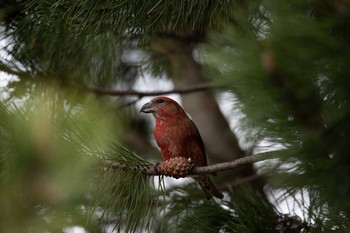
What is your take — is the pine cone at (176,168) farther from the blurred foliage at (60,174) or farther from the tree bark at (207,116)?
the tree bark at (207,116)

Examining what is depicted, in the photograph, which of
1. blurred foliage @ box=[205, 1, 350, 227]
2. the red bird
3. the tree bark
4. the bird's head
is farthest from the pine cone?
the tree bark

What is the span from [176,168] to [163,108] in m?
1.48

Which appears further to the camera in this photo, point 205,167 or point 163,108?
point 163,108

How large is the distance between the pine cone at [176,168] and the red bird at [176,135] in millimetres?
1124

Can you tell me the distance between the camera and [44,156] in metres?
2.12

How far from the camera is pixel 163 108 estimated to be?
384cm

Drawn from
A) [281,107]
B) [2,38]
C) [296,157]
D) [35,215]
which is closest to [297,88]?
[281,107]

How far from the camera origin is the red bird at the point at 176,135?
143 inches

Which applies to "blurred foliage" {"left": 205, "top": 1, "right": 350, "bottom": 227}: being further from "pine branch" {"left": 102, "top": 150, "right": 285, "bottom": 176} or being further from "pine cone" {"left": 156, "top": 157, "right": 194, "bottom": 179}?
"pine cone" {"left": 156, "top": 157, "right": 194, "bottom": 179}

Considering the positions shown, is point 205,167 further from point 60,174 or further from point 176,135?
point 176,135

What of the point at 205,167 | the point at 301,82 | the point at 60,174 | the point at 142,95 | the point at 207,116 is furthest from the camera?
the point at 207,116

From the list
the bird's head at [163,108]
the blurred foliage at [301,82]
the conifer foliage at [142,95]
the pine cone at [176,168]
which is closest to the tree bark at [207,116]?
the conifer foliage at [142,95]

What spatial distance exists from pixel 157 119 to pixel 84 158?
5.58ft

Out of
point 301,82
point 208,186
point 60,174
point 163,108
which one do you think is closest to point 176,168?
point 60,174
